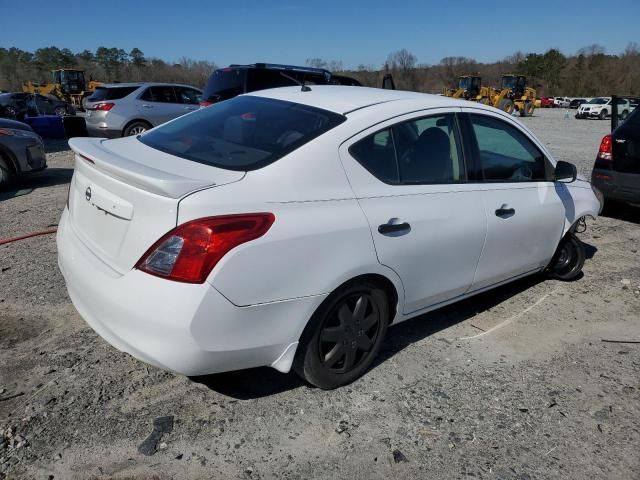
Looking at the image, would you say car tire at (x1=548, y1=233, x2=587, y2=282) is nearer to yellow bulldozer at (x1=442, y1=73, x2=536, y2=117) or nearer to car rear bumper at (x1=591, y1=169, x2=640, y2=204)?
car rear bumper at (x1=591, y1=169, x2=640, y2=204)

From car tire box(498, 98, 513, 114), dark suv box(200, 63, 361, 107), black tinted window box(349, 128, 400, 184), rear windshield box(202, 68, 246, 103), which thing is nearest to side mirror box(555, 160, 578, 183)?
black tinted window box(349, 128, 400, 184)

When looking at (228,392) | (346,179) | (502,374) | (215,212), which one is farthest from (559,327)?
(215,212)

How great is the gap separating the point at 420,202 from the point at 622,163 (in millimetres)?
4610

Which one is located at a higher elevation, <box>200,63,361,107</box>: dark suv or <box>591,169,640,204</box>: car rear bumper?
<box>200,63,361,107</box>: dark suv

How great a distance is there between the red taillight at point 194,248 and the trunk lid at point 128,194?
0.05 metres

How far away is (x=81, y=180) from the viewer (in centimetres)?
281

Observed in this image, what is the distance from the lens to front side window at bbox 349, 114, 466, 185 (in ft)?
9.16

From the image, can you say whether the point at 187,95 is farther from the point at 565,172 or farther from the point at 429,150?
the point at 429,150

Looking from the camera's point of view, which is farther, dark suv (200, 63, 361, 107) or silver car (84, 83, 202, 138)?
silver car (84, 83, 202, 138)

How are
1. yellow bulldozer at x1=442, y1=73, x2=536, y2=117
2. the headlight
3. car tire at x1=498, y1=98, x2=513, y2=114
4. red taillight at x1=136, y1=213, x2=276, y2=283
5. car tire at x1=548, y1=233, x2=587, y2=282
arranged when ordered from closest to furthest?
red taillight at x1=136, y1=213, x2=276, y2=283 → car tire at x1=548, y1=233, x2=587, y2=282 → the headlight → car tire at x1=498, y1=98, x2=513, y2=114 → yellow bulldozer at x1=442, y1=73, x2=536, y2=117

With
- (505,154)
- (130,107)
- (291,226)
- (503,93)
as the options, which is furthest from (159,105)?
(503,93)

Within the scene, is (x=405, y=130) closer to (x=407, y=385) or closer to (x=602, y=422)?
(x=407, y=385)

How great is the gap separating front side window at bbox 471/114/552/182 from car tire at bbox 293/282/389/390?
1.28 metres

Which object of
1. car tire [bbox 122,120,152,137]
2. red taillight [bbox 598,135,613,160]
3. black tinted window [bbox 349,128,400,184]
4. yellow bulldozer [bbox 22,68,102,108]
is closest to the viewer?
black tinted window [bbox 349,128,400,184]
